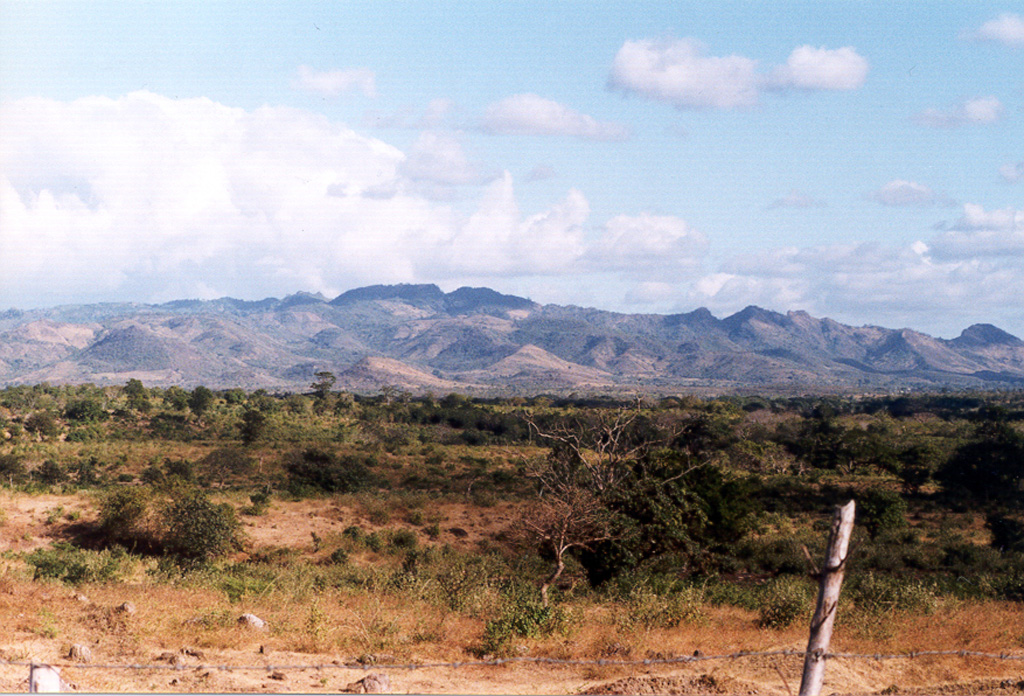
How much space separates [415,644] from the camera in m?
11.1

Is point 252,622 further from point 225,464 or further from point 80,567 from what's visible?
point 225,464

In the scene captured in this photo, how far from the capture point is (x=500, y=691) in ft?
31.3

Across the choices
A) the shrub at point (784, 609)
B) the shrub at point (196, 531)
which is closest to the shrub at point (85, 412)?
the shrub at point (196, 531)

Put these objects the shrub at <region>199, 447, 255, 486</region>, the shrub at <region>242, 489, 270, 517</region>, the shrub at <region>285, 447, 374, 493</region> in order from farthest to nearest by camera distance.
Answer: the shrub at <region>199, 447, 255, 486</region>, the shrub at <region>285, 447, 374, 493</region>, the shrub at <region>242, 489, 270, 517</region>

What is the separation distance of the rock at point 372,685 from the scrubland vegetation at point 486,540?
60cm

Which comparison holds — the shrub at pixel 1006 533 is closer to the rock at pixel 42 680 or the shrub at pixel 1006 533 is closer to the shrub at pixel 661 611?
the shrub at pixel 661 611

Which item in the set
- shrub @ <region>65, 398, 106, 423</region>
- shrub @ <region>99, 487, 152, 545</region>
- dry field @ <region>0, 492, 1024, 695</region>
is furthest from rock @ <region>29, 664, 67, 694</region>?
shrub @ <region>65, 398, 106, 423</region>

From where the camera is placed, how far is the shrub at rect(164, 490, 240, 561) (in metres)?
23.8

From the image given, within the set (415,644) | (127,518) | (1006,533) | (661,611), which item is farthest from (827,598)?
(1006,533)

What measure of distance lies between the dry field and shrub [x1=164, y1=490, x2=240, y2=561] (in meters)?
9.10

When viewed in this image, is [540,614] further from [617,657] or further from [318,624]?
[318,624]

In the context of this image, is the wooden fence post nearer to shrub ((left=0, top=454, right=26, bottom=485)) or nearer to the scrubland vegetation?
the scrubland vegetation

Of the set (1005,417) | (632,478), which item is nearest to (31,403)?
(632,478)

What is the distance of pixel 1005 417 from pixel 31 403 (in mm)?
82505
